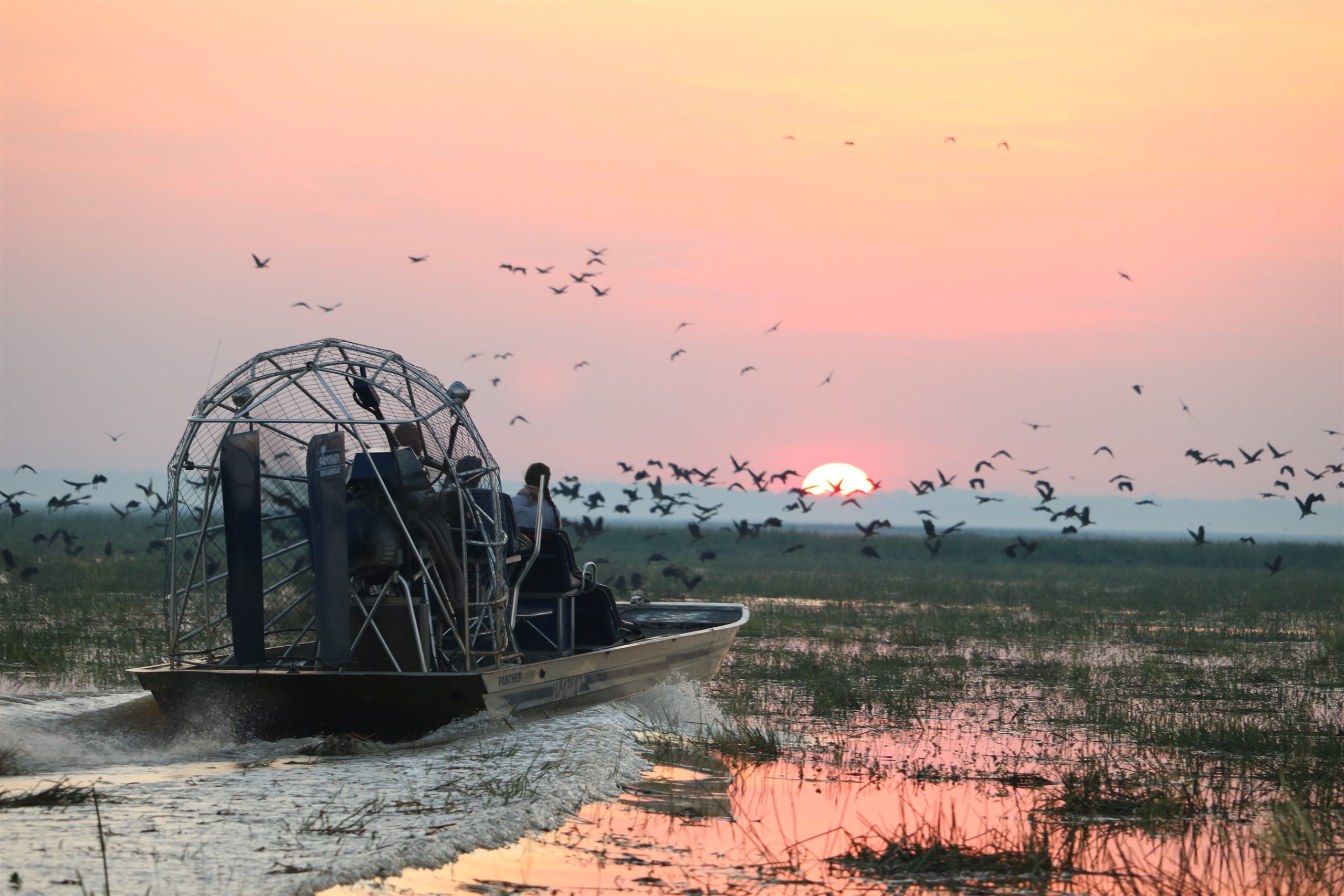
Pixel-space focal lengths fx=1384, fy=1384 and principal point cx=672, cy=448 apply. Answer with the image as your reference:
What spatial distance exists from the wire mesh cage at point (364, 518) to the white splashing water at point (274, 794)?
0.72m

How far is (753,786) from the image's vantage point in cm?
913

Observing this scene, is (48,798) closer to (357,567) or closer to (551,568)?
(357,567)

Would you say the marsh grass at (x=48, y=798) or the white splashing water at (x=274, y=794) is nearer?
the white splashing water at (x=274, y=794)

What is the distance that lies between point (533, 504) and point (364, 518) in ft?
7.74

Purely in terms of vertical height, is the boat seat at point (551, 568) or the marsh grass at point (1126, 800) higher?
the boat seat at point (551, 568)

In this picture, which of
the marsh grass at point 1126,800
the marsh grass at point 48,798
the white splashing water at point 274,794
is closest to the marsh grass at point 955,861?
the marsh grass at point 1126,800

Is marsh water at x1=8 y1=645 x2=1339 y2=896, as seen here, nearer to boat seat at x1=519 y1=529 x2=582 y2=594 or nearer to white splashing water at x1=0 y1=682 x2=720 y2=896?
white splashing water at x1=0 y1=682 x2=720 y2=896

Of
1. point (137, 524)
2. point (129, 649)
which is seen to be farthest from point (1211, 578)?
point (137, 524)

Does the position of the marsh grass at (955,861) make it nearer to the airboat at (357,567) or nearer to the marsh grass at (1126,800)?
the marsh grass at (1126,800)

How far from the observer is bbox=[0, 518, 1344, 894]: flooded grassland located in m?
6.71

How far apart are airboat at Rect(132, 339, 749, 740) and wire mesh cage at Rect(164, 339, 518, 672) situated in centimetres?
2

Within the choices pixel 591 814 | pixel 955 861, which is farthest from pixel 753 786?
pixel 955 861

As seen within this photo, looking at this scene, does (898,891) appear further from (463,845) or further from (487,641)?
(487,641)

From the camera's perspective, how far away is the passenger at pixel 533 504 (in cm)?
1180
